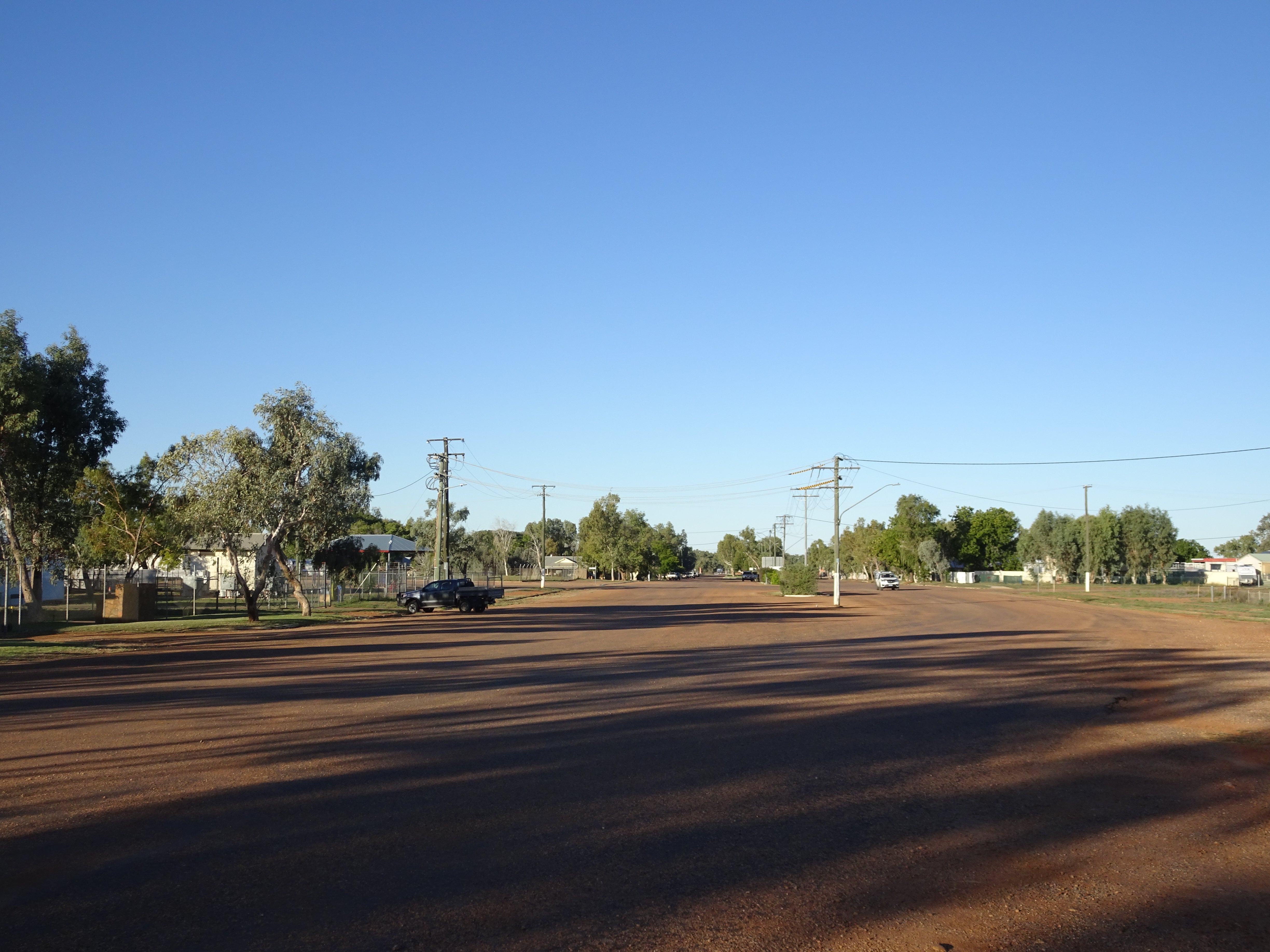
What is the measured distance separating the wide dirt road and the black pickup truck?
1192 inches

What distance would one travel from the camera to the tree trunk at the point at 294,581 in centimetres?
4350

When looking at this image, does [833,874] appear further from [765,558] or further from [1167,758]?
[765,558]

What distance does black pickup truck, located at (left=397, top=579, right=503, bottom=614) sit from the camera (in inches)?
1986

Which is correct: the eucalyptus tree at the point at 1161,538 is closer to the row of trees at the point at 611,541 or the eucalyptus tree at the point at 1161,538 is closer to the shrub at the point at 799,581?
the shrub at the point at 799,581

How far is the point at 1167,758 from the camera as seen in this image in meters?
Answer: 11.7

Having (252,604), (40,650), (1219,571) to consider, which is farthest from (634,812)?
(1219,571)

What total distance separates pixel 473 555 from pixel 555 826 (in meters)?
109

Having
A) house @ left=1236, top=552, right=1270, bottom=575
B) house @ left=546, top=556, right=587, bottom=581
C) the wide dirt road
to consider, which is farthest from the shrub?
house @ left=546, top=556, right=587, bottom=581

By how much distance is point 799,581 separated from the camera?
74.3 meters

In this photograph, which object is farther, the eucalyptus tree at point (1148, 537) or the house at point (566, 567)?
the house at point (566, 567)

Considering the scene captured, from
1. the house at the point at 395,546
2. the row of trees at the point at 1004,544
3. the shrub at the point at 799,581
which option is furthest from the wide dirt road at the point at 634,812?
the row of trees at the point at 1004,544

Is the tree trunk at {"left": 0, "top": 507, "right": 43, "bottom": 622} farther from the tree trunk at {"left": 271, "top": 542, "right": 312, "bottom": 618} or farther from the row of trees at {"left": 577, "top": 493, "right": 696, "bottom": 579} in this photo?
the row of trees at {"left": 577, "top": 493, "right": 696, "bottom": 579}

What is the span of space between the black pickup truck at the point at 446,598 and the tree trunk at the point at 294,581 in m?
5.57

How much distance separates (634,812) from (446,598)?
43.2m
